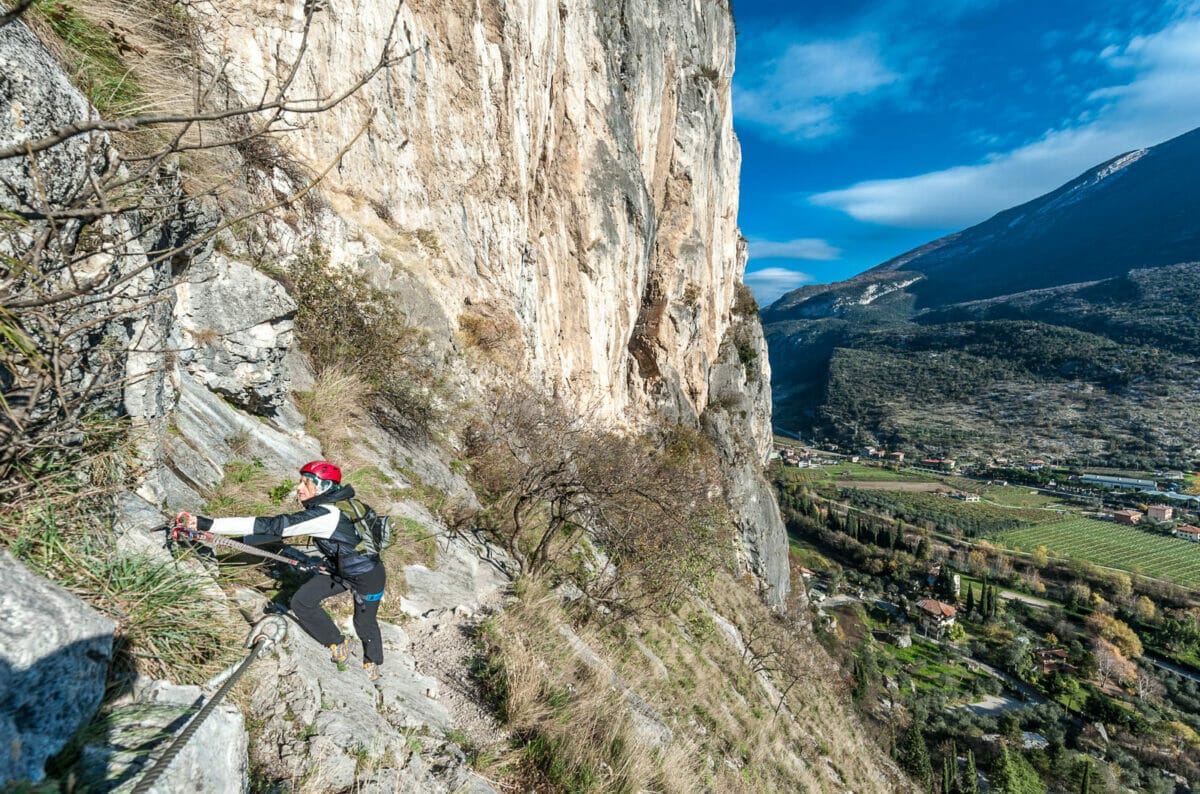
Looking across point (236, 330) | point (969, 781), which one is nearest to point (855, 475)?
point (969, 781)

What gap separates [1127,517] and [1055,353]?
60.4 metres

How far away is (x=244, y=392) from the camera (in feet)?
17.8

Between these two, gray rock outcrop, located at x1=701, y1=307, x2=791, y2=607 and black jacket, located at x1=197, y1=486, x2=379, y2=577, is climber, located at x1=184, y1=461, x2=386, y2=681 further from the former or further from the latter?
gray rock outcrop, located at x1=701, y1=307, x2=791, y2=607

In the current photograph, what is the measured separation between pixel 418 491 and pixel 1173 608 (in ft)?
266

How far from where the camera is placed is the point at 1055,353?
12088 cm

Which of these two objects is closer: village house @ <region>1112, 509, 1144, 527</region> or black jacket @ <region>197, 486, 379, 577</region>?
black jacket @ <region>197, 486, 379, 577</region>

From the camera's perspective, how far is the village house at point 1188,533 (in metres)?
70.2

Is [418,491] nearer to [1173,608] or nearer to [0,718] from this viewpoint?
[0,718]

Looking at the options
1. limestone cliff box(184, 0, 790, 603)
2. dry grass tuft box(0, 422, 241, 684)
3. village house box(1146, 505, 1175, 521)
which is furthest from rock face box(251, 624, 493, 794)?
village house box(1146, 505, 1175, 521)

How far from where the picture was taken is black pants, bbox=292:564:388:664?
10.9ft

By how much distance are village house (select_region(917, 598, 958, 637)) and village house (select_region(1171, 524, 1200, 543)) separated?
50475 millimetres

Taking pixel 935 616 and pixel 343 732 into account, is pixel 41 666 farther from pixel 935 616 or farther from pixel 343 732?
pixel 935 616

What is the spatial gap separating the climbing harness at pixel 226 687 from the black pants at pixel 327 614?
0.86ft

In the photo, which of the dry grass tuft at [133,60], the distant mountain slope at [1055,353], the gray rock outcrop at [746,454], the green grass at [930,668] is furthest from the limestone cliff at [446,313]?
the distant mountain slope at [1055,353]
